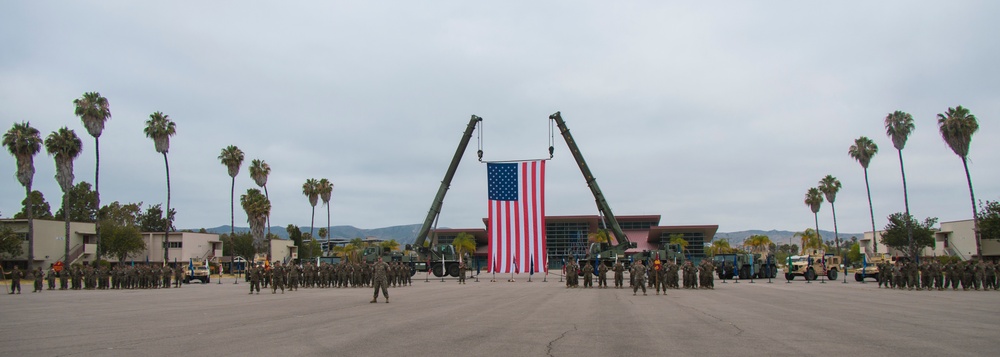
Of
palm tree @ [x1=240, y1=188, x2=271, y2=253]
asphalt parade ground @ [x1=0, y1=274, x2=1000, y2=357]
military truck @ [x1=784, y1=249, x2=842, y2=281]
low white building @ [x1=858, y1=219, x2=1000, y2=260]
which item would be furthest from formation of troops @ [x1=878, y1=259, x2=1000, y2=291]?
palm tree @ [x1=240, y1=188, x2=271, y2=253]

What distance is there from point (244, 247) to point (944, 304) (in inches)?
3666

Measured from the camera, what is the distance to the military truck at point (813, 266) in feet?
142

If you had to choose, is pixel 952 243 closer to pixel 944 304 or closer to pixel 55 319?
pixel 944 304

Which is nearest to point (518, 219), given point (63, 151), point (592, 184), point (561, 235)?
point (592, 184)

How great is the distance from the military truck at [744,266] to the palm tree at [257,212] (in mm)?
49231

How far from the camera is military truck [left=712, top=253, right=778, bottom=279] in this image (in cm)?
4459

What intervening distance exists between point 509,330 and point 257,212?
6622 centimetres

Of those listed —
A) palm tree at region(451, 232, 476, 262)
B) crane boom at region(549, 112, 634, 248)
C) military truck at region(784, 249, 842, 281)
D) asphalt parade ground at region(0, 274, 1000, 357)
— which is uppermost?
crane boom at region(549, 112, 634, 248)

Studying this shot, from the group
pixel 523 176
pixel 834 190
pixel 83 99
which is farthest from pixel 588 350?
pixel 834 190

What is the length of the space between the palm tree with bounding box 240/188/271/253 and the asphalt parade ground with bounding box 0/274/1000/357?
55051 mm

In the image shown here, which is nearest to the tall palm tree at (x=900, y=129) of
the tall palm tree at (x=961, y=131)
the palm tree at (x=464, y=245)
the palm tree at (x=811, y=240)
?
the tall palm tree at (x=961, y=131)

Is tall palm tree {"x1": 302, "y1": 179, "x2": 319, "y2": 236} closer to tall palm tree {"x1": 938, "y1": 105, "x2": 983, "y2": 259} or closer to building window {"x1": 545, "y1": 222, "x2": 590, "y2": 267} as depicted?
building window {"x1": 545, "y1": 222, "x2": 590, "y2": 267}

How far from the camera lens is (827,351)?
394 inches

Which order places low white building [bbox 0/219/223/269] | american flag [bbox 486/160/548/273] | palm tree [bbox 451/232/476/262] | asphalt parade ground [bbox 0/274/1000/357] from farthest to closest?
palm tree [bbox 451/232/476/262], low white building [bbox 0/219/223/269], american flag [bbox 486/160/548/273], asphalt parade ground [bbox 0/274/1000/357]
